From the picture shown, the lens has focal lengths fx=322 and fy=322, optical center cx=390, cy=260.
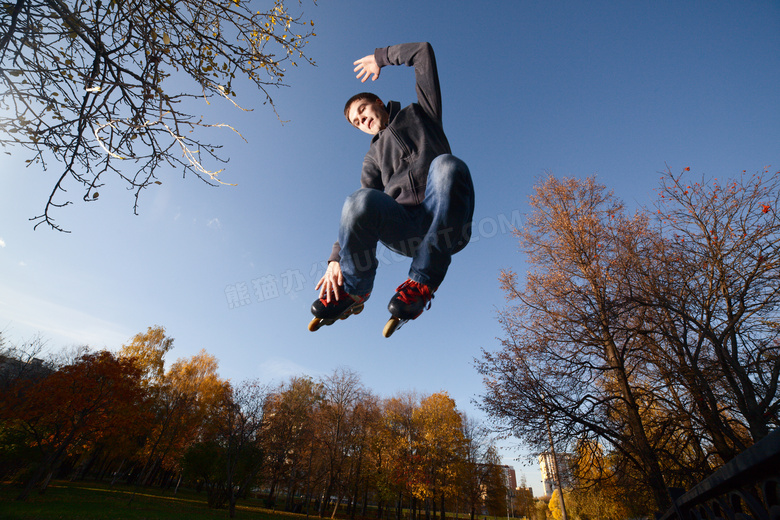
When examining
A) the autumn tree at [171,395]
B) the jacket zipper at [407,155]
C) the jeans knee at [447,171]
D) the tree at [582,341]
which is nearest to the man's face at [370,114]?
the jacket zipper at [407,155]

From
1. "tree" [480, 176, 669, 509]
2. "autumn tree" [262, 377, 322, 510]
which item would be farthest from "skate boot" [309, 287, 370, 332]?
"autumn tree" [262, 377, 322, 510]

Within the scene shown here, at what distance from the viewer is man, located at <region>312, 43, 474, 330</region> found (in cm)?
188

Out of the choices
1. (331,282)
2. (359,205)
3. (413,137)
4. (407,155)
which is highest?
(413,137)

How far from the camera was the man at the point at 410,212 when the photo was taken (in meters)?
1.88

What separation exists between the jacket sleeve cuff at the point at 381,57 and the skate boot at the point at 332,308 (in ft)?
6.59

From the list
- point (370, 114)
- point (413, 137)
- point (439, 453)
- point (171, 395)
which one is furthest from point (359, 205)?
point (171, 395)

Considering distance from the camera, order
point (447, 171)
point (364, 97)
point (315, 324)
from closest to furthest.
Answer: point (447, 171) → point (315, 324) → point (364, 97)

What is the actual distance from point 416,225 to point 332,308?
0.75 m

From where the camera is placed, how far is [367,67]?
285 cm

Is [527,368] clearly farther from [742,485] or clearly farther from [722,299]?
[742,485]

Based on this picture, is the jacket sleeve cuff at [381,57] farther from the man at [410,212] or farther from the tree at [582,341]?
the tree at [582,341]

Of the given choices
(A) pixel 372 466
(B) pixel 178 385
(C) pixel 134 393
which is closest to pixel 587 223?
(C) pixel 134 393

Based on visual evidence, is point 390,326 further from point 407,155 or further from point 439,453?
point 439,453

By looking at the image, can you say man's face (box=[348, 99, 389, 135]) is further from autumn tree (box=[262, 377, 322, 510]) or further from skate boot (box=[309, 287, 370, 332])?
autumn tree (box=[262, 377, 322, 510])
